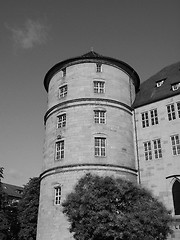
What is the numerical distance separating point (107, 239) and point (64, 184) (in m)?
9.41

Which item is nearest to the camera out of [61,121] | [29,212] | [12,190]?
[61,121]

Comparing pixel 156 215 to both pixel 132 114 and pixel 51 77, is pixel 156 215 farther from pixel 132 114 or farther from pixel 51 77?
pixel 51 77

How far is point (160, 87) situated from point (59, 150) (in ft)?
44.3

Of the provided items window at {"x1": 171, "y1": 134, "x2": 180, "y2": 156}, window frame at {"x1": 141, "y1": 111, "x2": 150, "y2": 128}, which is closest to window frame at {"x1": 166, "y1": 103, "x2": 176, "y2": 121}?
window at {"x1": 171, "y1": 134, "x2": 180, "y2": 156}

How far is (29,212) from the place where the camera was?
3672 centimetres

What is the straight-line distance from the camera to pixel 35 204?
3756cm

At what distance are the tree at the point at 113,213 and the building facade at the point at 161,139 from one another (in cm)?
715

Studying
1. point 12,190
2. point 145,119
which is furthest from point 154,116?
point 12,190

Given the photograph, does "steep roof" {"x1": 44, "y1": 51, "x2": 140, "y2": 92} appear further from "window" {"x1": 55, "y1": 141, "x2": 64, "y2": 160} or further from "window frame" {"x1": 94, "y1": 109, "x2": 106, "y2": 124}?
"window" {"x1": 55, "y1": 141, "x2": 64, "y2": 160}

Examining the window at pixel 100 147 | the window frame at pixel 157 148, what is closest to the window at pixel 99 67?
the window at pixel 100 147

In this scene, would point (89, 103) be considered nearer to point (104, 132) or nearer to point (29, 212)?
point (104, 132)

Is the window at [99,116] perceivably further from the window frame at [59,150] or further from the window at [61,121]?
the window frame at [59,150]

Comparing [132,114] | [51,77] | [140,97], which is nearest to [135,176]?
[132,114]

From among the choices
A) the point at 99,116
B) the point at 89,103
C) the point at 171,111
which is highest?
the point at 89,103
